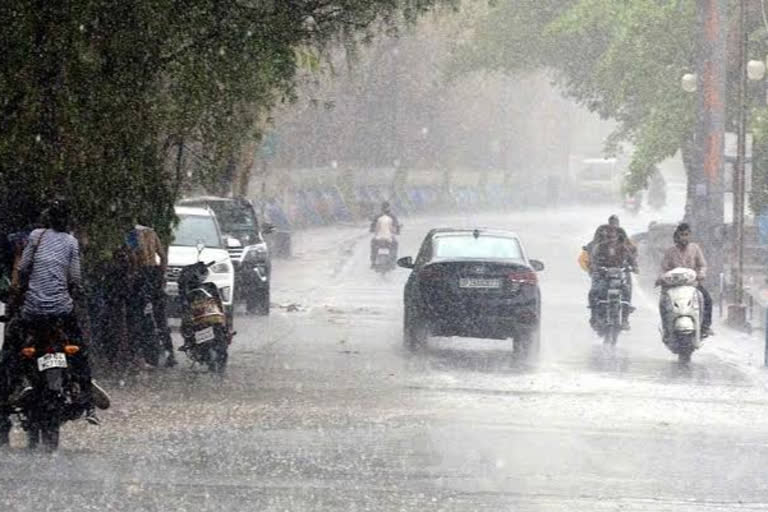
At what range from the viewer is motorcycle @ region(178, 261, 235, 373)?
19.3m

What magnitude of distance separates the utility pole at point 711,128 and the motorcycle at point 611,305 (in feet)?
38.8

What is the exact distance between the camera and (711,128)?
122ft

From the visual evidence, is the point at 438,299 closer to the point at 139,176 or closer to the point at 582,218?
the point at 139,176

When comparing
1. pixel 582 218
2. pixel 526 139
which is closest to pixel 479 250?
pixel 582 218

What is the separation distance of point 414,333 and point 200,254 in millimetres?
2861

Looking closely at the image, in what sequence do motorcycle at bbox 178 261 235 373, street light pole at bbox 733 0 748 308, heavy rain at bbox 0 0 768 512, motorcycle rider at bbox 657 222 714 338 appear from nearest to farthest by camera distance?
heavy rain at bbox 0 0 768 512 → motorcycle at bbox 178 261 235 373 → motorcycle rider at bbox 657 222 714 338 → street light pole at bbox 733 0 748 308

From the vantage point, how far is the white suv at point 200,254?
2461 centimetres

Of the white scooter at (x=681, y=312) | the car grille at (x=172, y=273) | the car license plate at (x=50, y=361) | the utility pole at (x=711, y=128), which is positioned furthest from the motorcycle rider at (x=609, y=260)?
the car license plate at (x=50, y=361)

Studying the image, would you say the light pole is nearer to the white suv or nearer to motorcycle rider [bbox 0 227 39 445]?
the white suv

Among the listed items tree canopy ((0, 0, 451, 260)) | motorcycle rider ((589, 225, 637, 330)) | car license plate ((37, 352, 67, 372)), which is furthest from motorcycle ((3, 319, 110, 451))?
motorcycle rider ((589, 225, 637, 330))

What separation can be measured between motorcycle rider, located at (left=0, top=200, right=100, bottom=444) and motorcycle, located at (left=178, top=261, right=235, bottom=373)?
6187mm

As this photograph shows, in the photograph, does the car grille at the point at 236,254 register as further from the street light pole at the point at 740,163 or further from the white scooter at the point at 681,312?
the white scooter at the point at 681,312

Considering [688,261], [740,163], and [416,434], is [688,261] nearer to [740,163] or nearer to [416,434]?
[740,163]

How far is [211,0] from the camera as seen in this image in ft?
60.8
